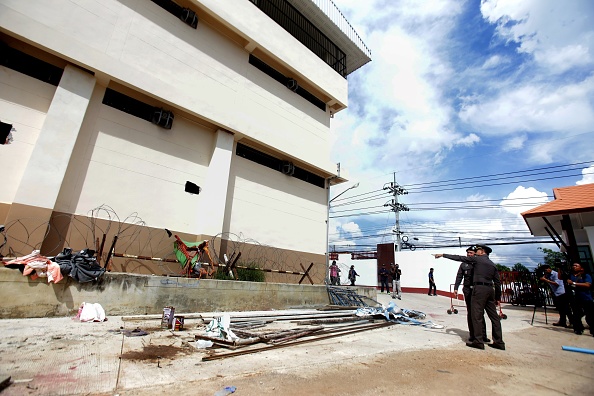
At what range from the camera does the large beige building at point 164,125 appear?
6.58 metres

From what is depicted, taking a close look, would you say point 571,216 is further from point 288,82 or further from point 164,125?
point 164,125

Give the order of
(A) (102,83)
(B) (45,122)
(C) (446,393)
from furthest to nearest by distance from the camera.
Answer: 1. (A) (102,83)
2. (B) (45,122)
3. (C) (446,393)

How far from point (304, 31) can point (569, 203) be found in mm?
13331

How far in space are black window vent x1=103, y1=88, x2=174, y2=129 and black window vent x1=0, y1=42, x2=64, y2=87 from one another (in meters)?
1.13

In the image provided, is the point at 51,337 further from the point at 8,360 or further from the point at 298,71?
the point at 298,71

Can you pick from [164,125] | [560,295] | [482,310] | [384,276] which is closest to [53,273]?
[164,125]

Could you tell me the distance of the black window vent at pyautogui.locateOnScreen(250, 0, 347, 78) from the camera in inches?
511

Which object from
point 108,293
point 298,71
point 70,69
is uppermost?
point 298,71

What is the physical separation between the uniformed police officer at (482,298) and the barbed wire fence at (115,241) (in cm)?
621

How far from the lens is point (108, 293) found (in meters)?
5.57

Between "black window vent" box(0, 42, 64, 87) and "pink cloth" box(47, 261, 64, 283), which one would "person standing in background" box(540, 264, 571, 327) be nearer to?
"pink cloth" box(47, 261, 64, 283)

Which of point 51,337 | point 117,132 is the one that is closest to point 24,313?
point 51,337

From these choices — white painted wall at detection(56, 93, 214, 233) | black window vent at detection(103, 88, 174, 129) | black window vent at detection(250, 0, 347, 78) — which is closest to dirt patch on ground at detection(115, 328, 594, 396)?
white painted wall at detection(56, 93, 214, 233)

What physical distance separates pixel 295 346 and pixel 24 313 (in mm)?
4712
